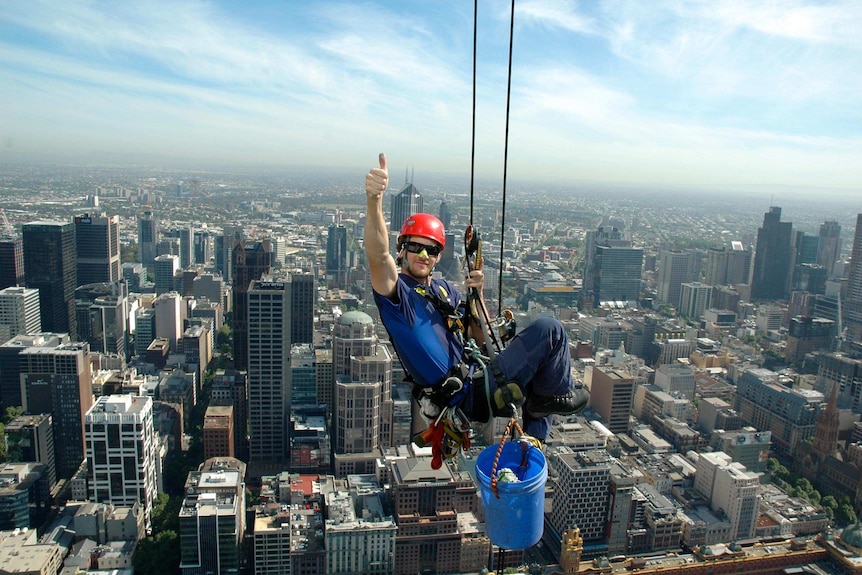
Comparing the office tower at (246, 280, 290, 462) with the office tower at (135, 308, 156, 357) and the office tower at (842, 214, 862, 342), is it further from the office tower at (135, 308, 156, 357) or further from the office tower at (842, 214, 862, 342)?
the office tower at (842, 214, 862, 342)

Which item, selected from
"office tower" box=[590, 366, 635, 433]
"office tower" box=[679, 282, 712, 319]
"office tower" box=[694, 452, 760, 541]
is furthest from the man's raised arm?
"office tower" box=[679, 282, 712, 319]

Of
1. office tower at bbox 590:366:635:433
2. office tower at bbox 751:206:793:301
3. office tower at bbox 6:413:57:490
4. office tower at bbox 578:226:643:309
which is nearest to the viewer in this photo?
office tower at bbox 6:413:57:490

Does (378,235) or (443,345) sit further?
(443,345)

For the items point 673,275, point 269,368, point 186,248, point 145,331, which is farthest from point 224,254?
point 673,275

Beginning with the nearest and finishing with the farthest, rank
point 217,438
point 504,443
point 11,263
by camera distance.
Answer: point 504,443 < point 217,438 < point 11,263

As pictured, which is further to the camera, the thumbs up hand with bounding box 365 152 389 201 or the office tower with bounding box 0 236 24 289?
the office tower with bounding box 0 236 24 289

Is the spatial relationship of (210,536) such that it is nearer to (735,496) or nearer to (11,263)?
(735,496)
